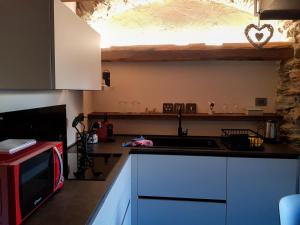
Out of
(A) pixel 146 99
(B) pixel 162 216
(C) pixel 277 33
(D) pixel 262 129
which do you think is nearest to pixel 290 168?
(D) pixel 262 129

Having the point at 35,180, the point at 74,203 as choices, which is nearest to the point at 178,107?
the point at 74,203

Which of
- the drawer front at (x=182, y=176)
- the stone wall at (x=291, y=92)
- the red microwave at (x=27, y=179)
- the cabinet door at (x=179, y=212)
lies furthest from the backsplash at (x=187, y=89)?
the red microwave at (x=27, y=179)

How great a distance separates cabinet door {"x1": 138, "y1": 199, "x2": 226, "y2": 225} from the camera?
91.3 inches

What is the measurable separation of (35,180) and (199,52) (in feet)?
6.59

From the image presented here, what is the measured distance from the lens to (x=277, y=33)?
2.67 m

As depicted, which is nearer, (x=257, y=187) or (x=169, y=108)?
(x=257, y=187)

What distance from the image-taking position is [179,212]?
235cm

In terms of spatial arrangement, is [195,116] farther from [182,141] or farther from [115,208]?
[115,208]

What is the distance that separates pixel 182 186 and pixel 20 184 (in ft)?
5.21

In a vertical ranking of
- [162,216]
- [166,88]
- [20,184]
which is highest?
[166,88]

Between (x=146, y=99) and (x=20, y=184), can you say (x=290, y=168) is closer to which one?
(x=146, y=99)

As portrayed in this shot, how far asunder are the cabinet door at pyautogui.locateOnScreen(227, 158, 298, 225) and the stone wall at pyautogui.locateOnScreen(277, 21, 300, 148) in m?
0.38

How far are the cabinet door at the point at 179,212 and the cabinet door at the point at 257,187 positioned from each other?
0.12 metres

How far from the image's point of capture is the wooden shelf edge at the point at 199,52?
2566 millimetres
